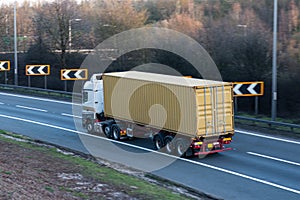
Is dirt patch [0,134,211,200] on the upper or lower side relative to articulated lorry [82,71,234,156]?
lower

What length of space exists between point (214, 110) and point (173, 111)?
58.0 inches

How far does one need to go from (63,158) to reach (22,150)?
5.91 feet

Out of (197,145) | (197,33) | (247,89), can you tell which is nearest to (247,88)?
(247,89)

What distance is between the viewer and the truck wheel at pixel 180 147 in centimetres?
2070

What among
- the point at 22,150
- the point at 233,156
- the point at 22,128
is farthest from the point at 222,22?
the point at 22,150

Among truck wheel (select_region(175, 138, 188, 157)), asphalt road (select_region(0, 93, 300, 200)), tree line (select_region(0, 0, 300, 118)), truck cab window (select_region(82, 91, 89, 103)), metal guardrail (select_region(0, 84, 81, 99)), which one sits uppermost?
tree line (select_region(0, 0, 300, 118))

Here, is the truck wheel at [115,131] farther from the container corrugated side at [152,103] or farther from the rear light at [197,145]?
the rear light at [197,145]

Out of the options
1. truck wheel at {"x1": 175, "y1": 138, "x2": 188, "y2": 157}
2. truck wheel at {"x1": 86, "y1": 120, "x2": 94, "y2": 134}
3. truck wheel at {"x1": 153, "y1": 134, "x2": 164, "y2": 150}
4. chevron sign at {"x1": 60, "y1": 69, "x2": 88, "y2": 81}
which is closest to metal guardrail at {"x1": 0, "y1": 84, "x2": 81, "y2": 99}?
chevron sign at {"x1": 60, "y1": 69, "x2": 88, "y2": 81}

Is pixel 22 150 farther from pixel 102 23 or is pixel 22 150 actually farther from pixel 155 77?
pixel 102 23

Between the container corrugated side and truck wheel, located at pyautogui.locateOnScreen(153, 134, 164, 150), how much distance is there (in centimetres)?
44

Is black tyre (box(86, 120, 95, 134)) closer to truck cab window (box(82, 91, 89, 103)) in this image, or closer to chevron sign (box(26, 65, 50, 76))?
truck cab window (box(82, 91, 89, 103))

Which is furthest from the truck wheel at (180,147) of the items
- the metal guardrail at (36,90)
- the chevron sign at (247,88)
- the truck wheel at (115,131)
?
the metal guardrail at (36,90)

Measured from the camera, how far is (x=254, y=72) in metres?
33.7

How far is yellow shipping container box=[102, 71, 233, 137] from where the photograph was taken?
790 inches
